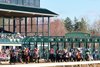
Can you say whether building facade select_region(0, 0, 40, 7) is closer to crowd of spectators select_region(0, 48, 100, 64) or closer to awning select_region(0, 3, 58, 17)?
awning select_region(0, 3, 58, 17)

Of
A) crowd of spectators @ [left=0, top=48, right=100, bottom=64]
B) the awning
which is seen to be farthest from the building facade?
crowd of spectators @ [left=0, top=48, right=100, bottom=64]

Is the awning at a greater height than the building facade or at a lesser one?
lesser

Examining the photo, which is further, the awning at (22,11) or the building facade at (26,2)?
the building facade at (26,2)

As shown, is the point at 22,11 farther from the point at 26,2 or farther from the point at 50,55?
the point at 50,55

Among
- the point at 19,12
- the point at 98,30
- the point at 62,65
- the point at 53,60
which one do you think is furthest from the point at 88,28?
the point at 62,65

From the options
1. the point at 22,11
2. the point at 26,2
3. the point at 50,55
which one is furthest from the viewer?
the point at 26,2

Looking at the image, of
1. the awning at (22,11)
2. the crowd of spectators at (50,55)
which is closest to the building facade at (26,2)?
the awning at (22,11)

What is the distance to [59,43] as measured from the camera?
49.8m

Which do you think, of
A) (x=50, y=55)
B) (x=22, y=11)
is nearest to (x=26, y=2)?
(x=22, y=11)

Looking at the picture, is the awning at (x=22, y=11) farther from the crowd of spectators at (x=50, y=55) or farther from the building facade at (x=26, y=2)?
the crowd of spectators at (x=50, y=55)

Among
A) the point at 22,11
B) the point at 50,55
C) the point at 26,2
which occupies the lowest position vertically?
the point at 50,55

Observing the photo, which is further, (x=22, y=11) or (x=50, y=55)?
(x=22, y=11)

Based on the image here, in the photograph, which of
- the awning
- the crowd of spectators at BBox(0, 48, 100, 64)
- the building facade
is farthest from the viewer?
the building facade

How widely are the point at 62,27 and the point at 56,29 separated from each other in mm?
5359
